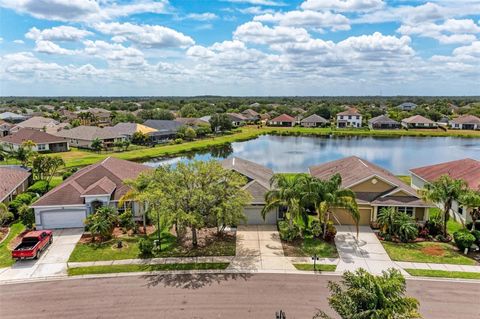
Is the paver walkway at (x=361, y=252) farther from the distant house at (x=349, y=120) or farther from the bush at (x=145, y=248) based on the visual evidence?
the distant house at (x=349, y=120)

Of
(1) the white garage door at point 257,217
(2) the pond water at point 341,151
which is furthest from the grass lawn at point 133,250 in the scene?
(2) the pond water at point 341,151

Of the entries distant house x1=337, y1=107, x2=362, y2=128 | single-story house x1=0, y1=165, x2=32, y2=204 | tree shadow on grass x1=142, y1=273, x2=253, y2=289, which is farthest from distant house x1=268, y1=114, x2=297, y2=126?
tree shadow on grass x1=142, y1=273, x2=253, y2=289

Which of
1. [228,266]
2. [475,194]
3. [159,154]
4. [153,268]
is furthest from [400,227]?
[159,154]

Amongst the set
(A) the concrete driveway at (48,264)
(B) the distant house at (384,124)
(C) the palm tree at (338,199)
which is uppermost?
(B) the distant house at (384,124)

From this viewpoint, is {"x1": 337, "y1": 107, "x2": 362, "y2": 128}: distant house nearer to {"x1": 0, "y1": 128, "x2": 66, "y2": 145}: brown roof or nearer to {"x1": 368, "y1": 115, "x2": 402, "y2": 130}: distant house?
{"x1": 368, "y1": 115, "x2": 402, "y2": 130}: distant house

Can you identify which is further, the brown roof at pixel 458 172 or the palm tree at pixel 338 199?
the brown roof at pixel 458 172

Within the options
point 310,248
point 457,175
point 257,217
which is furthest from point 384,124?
point 310,248

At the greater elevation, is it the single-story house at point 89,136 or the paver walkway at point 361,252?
the single-story house at point 89,136
